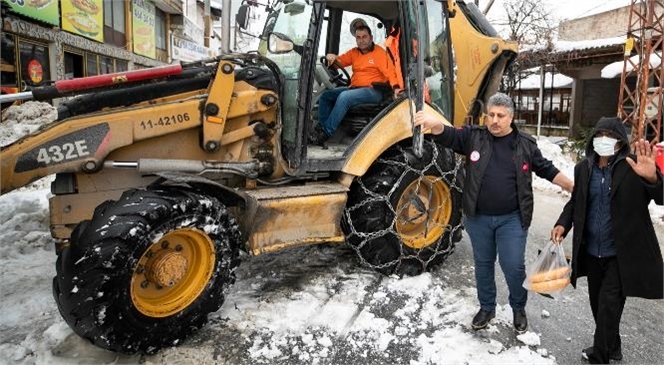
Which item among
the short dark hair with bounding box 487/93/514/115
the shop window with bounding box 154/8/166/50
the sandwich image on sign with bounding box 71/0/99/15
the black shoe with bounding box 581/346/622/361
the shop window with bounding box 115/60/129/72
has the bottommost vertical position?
the black shoe with bounding box 581/346/622/361

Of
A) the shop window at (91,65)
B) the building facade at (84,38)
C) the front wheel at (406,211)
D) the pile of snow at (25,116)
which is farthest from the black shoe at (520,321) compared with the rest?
the shop window at (91,65)

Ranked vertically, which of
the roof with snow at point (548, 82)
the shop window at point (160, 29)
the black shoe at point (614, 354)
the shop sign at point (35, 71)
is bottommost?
the black shoe at point (614, 354)

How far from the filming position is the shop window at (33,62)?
11148mm

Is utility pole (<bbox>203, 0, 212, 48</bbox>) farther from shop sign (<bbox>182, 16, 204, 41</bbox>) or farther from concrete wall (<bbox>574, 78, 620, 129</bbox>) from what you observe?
concrete wall (<bbox>574, 78, 620, 129</bbox>)

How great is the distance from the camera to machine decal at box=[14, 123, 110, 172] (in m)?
3.12

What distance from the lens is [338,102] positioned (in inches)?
179

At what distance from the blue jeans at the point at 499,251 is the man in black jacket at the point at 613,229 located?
0.25 meters

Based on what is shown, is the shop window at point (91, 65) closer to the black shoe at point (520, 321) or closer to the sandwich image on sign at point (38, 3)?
the sandwich image on sign at point (38, 3)

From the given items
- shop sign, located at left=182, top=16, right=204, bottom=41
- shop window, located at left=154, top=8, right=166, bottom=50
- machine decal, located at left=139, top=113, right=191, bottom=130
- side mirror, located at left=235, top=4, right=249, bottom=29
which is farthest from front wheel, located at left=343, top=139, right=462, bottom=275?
shop sign, located at left=182, top=16, right=204, bottom=41

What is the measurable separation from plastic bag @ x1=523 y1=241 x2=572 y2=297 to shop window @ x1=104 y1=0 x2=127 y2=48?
15858 millimetres

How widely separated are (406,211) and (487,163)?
4.38 feet

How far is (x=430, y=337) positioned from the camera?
133 inches

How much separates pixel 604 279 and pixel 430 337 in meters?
1.12

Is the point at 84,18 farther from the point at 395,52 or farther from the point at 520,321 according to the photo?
the point at 520,321
